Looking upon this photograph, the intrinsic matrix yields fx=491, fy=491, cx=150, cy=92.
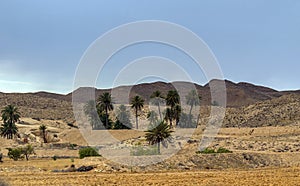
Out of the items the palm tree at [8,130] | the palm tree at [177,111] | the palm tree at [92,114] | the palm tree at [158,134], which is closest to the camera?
the palm tree at [158,134]

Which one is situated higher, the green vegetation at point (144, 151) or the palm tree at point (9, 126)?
the palm tree at point (9, 126)

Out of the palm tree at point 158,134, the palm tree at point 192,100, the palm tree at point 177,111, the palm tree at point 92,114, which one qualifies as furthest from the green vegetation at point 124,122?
the palm tree at point 158,134

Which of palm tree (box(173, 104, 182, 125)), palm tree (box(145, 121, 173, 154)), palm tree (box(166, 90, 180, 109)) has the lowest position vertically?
palm tree (box(145, 121, 173, 154))

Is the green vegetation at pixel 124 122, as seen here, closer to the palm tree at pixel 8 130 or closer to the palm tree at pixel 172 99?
the palm tree at pixel 172 99

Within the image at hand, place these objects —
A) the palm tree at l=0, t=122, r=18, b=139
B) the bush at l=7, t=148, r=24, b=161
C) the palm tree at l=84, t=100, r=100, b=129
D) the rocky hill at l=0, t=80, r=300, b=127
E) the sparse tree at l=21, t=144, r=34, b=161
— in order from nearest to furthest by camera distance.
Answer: the bush at l=7, t=148, r=24, b=161, the sparse tree at l=21, t=144, r=34, b=161, the palm tree at l=0, t=122, r=18, b=139, the palm tree at l=84, t=100, r=100, b=129, the rocky hill at l=0, t=80, r=300, b=127

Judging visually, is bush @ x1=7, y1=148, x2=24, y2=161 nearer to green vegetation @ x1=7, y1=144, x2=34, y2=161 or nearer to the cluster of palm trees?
green vegetation @ x1=7, y1=144, x2=34, y2=161

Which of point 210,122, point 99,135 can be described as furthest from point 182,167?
point 210,122

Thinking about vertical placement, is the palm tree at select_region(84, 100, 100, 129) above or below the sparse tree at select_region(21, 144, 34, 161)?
above

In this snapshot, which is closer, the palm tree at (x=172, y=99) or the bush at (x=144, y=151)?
the bush at (x=144, y=151)

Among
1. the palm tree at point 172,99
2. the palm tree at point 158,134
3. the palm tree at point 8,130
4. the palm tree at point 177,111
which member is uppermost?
the palm tree at point 172,99

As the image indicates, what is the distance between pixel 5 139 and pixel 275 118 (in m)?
53.6

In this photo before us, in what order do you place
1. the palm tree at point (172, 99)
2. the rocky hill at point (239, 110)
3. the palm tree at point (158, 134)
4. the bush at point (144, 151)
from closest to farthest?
the bush at point (144, 151), the palm tree at point (158, 134), the palm tree at point (172, 99), the rocky hill at point (239, 110)

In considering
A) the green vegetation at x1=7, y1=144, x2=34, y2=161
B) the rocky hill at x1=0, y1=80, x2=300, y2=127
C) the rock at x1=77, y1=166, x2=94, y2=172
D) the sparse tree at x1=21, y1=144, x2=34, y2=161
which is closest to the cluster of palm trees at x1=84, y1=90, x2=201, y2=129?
the rocky hill at x1=0, y1=80, x2=300, y2=127

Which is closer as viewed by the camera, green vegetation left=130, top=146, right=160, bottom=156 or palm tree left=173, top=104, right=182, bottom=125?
green vegetation left=130, top=146, right=160, bottom=156
